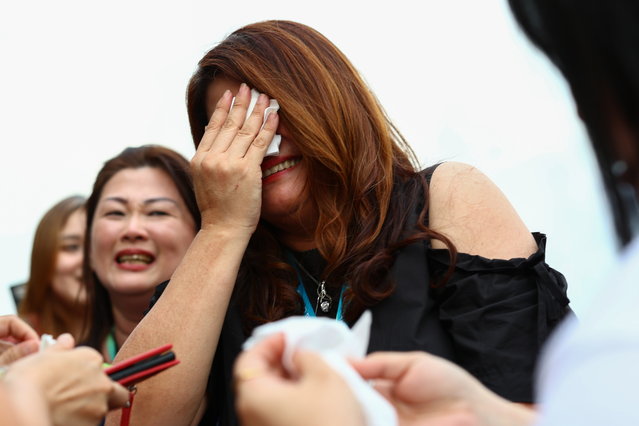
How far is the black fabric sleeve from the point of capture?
5.32 ft

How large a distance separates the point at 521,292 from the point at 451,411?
2.34 feet

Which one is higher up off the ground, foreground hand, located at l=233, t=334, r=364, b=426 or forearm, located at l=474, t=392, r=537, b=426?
foreground hand, located at l=233, t=334, r=364, b=426

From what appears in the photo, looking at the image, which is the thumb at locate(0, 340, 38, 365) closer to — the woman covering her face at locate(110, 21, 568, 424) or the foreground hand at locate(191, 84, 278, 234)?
the woman covering her face at locate(110, 21, 568, 424)

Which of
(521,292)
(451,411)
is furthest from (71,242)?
(451,411)

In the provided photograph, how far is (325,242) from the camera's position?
1.94m

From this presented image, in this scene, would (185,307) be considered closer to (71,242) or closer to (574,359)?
(574,359)

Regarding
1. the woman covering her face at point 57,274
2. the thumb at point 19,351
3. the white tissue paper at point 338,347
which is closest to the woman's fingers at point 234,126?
the thumb at point 19,351

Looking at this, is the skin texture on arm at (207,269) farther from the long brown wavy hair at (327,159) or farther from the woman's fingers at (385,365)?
the woman's fingers at (385,365)

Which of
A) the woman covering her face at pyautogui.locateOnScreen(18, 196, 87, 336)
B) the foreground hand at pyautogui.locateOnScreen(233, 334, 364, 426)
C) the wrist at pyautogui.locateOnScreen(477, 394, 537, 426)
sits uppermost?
the foreground hand at pyautogui.locateOnScreen(233, 334, 364, 426)

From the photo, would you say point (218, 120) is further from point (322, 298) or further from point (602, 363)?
point (602, 363)

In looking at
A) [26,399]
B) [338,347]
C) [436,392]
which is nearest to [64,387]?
[26,399]

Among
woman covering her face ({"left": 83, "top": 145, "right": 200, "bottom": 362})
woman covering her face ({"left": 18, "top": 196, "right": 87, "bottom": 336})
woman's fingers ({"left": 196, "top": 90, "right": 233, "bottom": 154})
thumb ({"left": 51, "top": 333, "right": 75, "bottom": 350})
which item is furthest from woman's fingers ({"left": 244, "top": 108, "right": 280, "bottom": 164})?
woman covering her face ({"left": 18, "top": 196, "right": 87, "bottom": 336})

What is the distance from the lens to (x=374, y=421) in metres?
0.90

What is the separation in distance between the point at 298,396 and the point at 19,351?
0.91 metres
